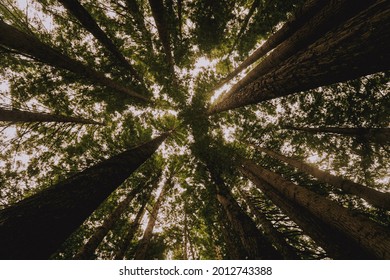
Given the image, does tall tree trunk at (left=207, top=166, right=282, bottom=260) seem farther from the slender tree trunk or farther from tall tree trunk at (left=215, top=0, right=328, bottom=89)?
tall tree trunk at (left=215, top=0, right=328, bottom=89)

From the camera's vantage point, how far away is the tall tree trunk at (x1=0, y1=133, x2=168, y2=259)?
1.63m

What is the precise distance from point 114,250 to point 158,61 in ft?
27.8

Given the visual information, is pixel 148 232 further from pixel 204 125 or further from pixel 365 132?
pixel 365 132

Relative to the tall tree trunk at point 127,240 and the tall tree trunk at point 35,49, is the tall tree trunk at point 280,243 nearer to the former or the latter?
the tall tree trunk at point 127,240

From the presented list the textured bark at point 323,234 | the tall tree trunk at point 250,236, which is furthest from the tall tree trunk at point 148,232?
the textured bark at point 323,234

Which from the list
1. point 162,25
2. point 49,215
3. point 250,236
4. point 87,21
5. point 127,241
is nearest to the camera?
point 49,215

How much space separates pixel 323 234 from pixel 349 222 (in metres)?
1.08

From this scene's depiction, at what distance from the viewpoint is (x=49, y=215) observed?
198 centimetres

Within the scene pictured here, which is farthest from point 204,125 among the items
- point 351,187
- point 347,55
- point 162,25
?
point 347,55

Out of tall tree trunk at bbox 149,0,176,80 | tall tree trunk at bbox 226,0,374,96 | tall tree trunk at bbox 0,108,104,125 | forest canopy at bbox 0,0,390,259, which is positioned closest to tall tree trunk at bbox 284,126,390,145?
forest canopy at bbox 0,0,390,259

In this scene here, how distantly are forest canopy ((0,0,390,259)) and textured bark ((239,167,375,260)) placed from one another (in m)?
0.04

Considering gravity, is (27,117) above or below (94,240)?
above

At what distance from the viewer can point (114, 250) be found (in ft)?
25.9

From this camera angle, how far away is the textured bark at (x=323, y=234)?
4113mm
